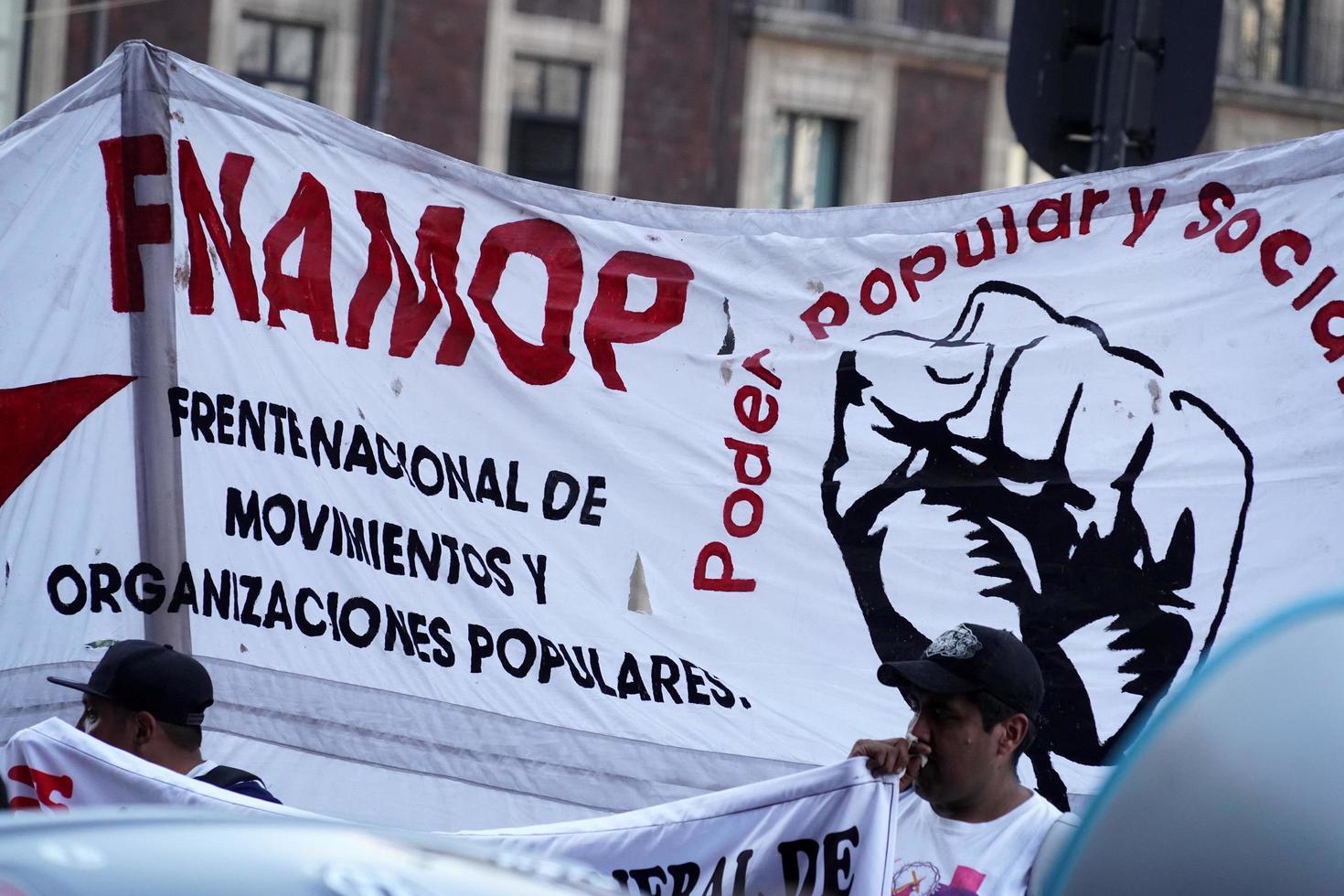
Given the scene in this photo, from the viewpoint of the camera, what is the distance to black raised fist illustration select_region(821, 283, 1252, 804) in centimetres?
384

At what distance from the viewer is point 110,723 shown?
372 centimetres

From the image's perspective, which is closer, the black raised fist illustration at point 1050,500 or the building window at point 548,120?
the black raised fist illustration at point 1050,500

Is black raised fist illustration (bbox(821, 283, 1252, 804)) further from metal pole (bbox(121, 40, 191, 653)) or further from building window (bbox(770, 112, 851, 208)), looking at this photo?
building window (bbox(770, 112, 851, 208))

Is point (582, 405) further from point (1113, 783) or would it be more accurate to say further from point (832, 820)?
point (1113, 783)

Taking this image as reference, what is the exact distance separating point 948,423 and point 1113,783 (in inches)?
109

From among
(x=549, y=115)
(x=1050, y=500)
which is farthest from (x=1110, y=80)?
(x=549, y=115)

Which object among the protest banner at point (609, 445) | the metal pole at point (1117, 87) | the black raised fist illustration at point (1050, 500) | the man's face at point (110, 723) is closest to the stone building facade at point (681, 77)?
the protest banner at point (609, 445)

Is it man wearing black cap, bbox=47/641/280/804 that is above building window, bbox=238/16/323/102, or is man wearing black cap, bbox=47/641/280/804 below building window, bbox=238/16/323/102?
below

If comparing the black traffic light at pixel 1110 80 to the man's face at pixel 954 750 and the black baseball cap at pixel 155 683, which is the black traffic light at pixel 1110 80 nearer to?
the man's face at pixel 954 750

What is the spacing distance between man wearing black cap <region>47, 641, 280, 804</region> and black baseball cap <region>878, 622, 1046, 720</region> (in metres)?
1.23

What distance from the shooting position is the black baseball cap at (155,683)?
3.62m

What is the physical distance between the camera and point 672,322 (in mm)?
4262

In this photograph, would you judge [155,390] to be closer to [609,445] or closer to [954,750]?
[609,445]

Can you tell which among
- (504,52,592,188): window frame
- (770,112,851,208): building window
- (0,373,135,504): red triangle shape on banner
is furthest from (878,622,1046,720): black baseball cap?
(770,112,851,208): building window
